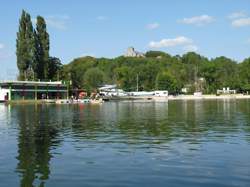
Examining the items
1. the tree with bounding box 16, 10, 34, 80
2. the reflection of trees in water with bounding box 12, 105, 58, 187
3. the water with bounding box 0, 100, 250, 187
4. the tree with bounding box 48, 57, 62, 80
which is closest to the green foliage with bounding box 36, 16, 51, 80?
the tree with bounding box 16, 10, 34, 80

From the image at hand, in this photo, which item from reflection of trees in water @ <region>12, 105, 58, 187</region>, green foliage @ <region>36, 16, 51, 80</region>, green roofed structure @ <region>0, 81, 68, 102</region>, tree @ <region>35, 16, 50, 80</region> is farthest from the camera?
green roofed structure @ <region>0, 81, 68, 102</region>

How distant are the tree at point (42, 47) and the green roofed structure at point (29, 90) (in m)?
4.50

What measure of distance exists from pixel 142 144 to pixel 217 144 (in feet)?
15.6

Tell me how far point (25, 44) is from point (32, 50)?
2.53 metres

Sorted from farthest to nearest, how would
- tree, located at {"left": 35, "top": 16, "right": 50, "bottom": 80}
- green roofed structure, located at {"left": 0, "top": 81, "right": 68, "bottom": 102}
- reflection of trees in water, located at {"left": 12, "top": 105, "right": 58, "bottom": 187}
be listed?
green roofed structure, located at {"left": 0, "top": 81, "right": 68, "bottom": 102} < tree, located at {"left": 35, "top": 16, "right": 50, "bottom": 80} < reflection of trees in water, located at {"left": 12, "top": 105, "right": 58, "bottom": 187}

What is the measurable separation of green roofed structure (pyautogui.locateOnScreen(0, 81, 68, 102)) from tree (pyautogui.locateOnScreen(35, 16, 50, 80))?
4498 millimetres

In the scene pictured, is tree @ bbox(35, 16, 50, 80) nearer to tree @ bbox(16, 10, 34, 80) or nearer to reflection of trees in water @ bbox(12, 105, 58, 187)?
tree @ bbox(16, 10, 34, 80)

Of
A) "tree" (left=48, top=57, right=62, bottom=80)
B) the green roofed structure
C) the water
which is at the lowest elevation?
the water

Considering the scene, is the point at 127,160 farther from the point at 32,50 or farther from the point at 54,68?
the point at 54,68

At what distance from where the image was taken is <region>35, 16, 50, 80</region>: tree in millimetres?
136125

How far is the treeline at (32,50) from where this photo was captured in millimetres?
130375

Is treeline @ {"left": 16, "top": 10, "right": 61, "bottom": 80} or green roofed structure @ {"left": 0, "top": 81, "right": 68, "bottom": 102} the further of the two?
green roofed structure @ {"left": 0, "top": 81, "right": 68, "bottom": 102}

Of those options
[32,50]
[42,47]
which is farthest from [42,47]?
[32,50]

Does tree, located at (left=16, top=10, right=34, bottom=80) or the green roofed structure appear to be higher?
tree, located at (left=16, top=10, right=34, bottom=80)
